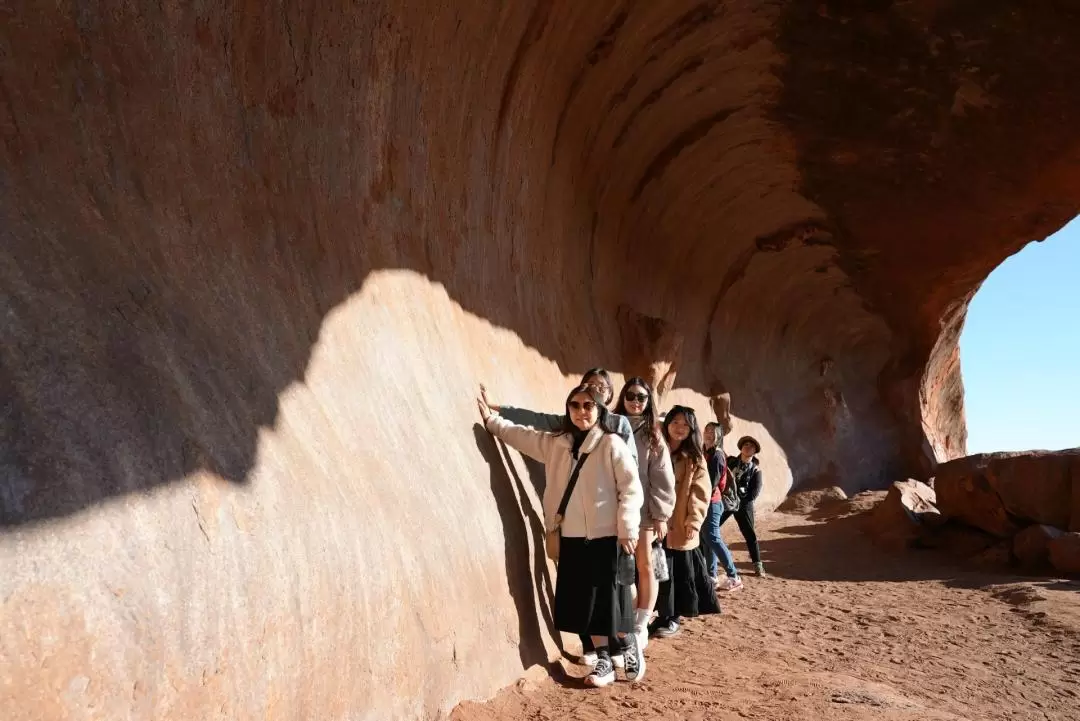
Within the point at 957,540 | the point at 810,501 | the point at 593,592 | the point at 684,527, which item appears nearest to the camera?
the point at 593,592

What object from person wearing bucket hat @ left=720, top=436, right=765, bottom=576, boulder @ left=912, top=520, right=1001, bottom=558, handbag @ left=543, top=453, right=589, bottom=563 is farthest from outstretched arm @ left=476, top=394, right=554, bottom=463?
boulder @ left=912, top=520, right=1001, bottom=558

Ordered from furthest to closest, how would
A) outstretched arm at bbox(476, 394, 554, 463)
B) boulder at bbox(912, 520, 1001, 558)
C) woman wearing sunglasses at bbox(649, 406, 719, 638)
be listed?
1. boulder at bbox(912, 520, 1001, 558)
2. woman wearing sunglasses at bbox(649, 406, 719, 638)
3. outstretched arm at bbox(476, 394, 554, 463)

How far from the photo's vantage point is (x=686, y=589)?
4.96 metres

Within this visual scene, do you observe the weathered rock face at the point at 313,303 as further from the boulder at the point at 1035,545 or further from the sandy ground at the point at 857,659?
the boulder at the point at 1035,545

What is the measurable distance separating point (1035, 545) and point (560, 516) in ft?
18.9

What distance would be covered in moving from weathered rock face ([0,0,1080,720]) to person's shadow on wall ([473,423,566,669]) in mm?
21

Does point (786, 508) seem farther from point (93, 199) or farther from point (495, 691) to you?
point (93, 199)

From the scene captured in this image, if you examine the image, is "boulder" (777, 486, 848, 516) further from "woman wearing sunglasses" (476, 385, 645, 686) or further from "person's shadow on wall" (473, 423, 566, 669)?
"woman wearing sunglasses" (476, 385, 645, 686)

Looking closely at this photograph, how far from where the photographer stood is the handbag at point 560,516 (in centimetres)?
386

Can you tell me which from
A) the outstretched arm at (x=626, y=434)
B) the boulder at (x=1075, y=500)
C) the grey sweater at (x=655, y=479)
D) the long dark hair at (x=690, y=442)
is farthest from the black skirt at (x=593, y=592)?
the boulder at (x=1075, y=500)

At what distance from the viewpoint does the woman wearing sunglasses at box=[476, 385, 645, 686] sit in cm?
376

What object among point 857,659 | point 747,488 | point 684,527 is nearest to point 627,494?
point 684,527

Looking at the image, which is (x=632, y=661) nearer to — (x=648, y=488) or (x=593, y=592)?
(x=593, y=592)

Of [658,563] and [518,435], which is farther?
[658,563]
